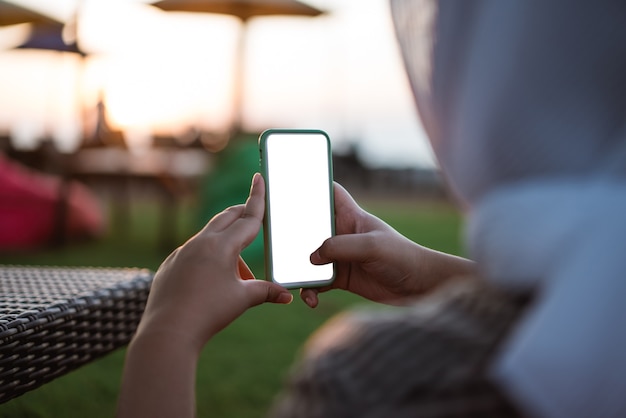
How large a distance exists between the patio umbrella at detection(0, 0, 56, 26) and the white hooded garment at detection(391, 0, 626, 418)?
25.2 ft

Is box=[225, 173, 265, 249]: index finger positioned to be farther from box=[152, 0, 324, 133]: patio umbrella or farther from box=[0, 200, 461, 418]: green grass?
box=[152, 0, 324, 133]: patio umbrella

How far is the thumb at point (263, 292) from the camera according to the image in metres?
0.55

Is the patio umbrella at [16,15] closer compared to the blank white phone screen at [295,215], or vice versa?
the blank white phone screen at [295,215]

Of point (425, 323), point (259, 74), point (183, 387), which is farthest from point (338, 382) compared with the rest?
point (259, 74)

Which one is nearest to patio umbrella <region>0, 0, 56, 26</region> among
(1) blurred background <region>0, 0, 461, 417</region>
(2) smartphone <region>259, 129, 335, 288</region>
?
(1) blurred background <region>0, 0, 461, 417</region>

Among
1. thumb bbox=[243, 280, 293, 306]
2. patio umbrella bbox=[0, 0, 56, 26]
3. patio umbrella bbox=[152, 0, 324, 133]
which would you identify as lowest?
thumb bbox=[243, 280, 293, 306]

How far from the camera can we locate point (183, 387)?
1.53ft

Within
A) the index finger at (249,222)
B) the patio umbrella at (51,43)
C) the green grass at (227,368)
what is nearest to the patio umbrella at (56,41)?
the patio umbrella at (51,43)

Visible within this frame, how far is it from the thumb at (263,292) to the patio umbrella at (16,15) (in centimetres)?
744

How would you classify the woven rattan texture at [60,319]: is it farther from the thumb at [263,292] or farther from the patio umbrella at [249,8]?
the patio umbrella at [249,8]

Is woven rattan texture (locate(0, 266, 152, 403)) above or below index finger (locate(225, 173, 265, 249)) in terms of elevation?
below

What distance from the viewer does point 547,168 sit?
1.06ft

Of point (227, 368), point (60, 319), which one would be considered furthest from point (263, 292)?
point (227, 368)

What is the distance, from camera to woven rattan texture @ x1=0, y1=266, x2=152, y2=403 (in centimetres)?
86
